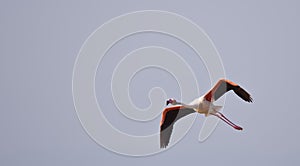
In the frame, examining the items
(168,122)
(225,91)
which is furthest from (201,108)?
(168,122)

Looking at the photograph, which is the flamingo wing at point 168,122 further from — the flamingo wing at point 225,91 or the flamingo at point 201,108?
the flamingo wing at point 225,91

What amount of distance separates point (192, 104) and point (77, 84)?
8868 mm

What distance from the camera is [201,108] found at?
3177 centimetres

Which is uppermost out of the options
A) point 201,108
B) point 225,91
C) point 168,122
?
point 225,91

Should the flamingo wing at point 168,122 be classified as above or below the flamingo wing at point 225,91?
below

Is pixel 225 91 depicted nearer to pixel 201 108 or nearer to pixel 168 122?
pixel 201 108

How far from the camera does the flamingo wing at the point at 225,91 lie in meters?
30.5

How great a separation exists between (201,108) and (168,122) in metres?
1.86

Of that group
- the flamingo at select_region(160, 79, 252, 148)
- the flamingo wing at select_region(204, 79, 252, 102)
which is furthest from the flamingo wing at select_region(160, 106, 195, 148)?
the flamingo wing at select_region(204, 79, 252, 102)

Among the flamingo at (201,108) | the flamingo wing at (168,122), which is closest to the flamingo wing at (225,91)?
the flamingo at (201,108)

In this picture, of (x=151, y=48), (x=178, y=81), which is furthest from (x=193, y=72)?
(x=151, y=48)

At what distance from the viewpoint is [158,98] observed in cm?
3659

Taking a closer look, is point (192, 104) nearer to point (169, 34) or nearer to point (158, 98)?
point (158, 98)

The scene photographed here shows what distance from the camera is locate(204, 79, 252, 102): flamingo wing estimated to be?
30.5 meters
